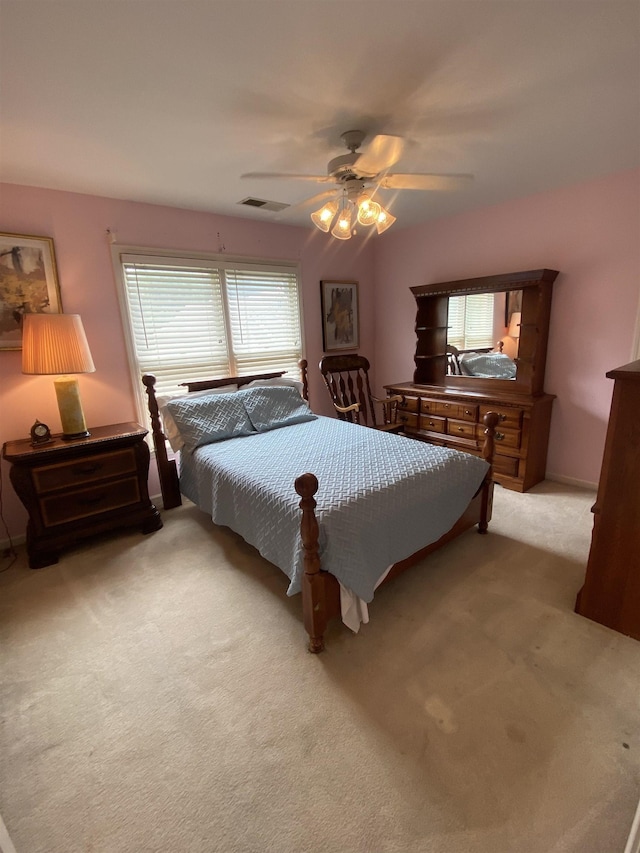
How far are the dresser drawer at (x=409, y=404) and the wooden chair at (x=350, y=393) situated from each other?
6 cm

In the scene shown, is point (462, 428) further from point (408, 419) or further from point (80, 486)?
point (80, 486)

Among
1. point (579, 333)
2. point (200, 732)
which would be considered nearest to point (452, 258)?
point (579, 333)

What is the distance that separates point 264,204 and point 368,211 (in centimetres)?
155

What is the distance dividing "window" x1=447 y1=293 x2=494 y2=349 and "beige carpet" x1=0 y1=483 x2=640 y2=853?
2.14 m

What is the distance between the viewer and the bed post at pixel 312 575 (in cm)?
160

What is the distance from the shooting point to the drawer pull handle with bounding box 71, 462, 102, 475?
2512 mm

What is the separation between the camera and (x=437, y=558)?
7.88 feet

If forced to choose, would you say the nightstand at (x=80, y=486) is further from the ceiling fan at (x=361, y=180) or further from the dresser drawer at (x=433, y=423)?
the dresser drawer at (x=433, y=423)

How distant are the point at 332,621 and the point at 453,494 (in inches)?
38.0

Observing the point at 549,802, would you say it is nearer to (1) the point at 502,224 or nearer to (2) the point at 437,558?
(2) the point at 437,558

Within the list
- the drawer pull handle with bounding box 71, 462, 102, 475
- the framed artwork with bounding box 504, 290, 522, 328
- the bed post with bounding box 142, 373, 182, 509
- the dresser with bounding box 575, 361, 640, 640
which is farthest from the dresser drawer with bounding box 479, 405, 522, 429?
the drawer pull handle with bounding box 71, 462, 102, 475

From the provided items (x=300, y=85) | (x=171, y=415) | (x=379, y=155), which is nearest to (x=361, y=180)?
(x=379, y=155)

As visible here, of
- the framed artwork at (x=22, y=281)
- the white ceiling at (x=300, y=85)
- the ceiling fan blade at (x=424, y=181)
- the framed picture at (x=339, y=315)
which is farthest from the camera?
the framed picture at (x=339, y=315)

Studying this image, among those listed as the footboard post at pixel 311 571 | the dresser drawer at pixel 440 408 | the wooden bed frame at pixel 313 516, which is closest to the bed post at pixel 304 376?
the wooden bed frame at pixel 313 516
